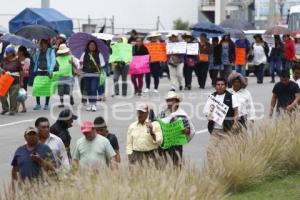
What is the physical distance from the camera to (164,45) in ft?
89.8

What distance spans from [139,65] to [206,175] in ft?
49.2

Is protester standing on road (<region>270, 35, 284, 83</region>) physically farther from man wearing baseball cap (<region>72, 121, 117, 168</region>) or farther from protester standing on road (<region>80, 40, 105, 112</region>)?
man wearing baseball cap (<region>72, 121, 117, 168</region>)

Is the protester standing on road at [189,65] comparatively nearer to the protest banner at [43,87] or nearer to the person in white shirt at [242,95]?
the protest banner at [43,87]

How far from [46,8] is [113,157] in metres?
30.9

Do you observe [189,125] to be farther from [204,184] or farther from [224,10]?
[224,10]

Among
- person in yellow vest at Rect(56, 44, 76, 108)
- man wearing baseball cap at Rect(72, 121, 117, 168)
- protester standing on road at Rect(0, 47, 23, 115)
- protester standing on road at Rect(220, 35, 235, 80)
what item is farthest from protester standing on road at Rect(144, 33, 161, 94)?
man wearing baseball cap at Rect(72, 121, 117, 168)

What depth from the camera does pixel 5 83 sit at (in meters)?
20.6

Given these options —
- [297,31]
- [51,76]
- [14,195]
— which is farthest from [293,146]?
[297,31]

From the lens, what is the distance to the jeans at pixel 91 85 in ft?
70.2

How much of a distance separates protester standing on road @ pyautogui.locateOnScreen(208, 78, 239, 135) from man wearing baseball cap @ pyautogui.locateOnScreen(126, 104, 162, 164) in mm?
1727

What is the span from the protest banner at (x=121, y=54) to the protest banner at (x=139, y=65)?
1.02 feet

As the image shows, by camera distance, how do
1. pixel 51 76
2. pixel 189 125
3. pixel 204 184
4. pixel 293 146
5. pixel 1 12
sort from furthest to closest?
pixel 1 12
pixel 51 76
pixel 293 146
pixel 189 125
pixel 204 184

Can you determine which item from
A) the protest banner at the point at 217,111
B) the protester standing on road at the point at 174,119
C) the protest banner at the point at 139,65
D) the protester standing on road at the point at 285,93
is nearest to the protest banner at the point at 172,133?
the protester standing on road at the point at 174,119

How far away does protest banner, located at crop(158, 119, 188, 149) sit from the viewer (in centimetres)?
1127
